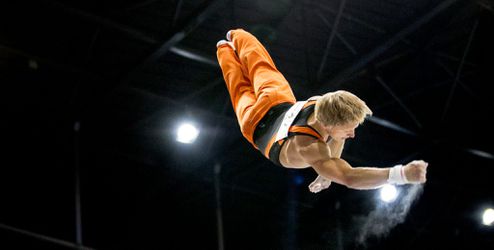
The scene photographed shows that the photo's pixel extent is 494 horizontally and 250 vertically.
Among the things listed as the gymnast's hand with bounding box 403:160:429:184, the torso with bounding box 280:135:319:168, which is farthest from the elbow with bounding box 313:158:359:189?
the gymnast's hand with bounding box 403:160:429:184

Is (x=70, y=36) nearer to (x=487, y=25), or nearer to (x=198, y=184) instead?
(x=198, y=184)

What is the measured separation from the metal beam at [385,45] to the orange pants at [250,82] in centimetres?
279

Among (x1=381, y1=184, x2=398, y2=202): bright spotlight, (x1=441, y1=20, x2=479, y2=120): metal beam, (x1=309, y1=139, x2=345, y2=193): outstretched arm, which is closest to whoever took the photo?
(x1=309, y1=139, x2=345, y2=193): outstretched arm

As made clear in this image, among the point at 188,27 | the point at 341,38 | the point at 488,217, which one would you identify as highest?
the point at 341,38

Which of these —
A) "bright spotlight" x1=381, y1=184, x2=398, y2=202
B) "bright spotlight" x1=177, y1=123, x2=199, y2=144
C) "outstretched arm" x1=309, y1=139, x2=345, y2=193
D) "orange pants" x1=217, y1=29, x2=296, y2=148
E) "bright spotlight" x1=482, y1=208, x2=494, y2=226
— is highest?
"bright spotlight" x1=177, y1=123, x2=199, y2=144

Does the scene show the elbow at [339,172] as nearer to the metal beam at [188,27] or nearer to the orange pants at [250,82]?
the orange pants at [250,82]

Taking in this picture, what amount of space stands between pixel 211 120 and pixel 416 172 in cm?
596

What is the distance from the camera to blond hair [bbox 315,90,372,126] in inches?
131

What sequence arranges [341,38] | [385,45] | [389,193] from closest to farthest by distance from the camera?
[385,45], [341,38], [389,193]

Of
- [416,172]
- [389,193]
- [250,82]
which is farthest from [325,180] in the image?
[389,193]

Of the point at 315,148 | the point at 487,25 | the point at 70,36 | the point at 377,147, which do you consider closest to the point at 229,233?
the point at 377,147

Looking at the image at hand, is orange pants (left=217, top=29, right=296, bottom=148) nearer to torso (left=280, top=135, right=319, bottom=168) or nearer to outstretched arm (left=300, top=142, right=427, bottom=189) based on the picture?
torso (left=280, top=135, right=319, bottom=168)

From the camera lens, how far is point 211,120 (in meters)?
8.73

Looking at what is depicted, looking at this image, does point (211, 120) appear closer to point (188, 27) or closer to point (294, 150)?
point (188, 27)
